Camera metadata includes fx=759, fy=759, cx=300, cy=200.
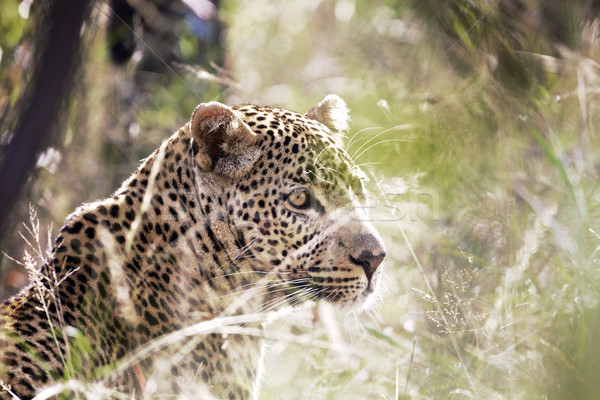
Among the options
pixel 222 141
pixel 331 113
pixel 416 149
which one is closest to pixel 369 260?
pixel 222 141

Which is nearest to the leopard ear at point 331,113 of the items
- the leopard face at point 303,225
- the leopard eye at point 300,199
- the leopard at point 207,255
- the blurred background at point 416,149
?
the blurred background at point 416,149

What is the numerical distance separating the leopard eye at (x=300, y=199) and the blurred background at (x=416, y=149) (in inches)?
19.5

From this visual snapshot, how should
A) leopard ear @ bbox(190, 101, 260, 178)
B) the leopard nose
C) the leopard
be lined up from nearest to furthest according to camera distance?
the leopard → leopard ear @ bbox(190, 101, 260, 178) → the leopard nose

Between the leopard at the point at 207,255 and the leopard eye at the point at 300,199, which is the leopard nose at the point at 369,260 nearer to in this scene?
the leopard at the point at 207,255

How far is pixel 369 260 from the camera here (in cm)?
417

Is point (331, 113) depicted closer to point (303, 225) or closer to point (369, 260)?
point (303, 225)

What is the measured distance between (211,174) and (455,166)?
104 inches

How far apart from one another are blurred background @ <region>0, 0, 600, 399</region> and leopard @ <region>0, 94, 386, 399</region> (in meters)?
0.30

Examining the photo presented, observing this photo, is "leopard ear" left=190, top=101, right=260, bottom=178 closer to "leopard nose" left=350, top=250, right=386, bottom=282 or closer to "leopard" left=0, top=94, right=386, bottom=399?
"leopard" left=0, top=94, right=386, bottom=399

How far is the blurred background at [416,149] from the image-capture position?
13.2 ft

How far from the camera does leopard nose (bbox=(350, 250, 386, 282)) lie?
415cm

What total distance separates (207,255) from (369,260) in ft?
2.90

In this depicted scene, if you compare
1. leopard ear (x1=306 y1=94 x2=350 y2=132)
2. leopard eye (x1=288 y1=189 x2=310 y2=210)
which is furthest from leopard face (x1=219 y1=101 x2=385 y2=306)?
leopard ear (x1=306 y1=94 x2=350 y2=132)

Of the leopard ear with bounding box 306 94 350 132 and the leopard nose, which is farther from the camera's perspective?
the leopard ear with bounding box 306 94 350 132
